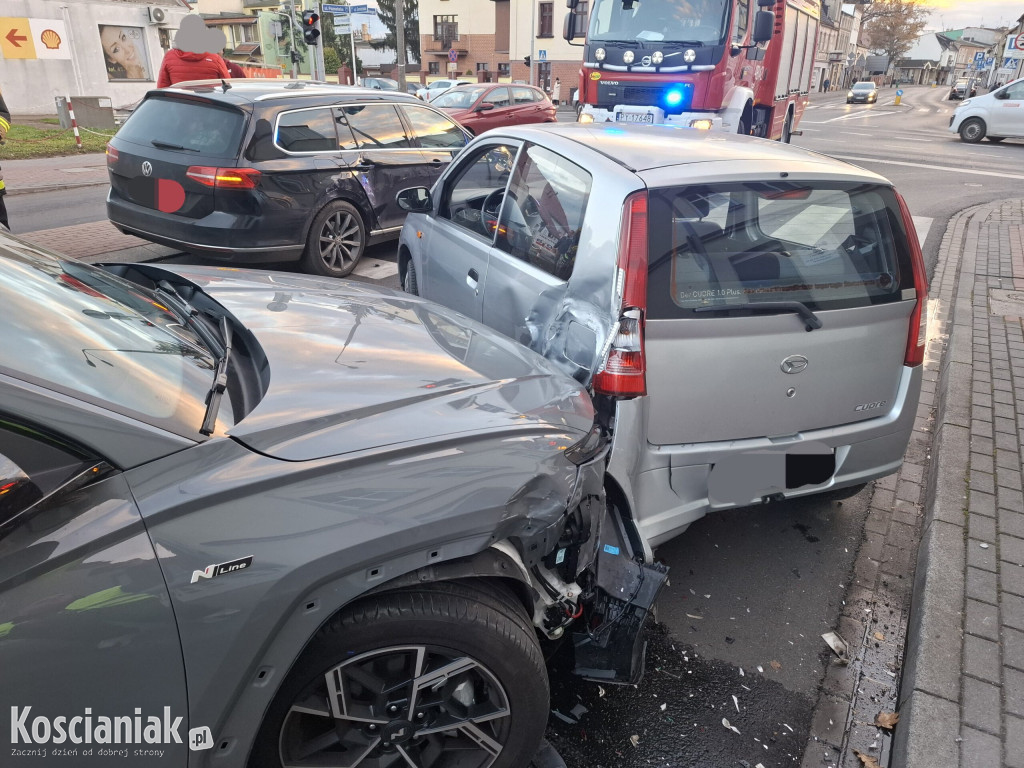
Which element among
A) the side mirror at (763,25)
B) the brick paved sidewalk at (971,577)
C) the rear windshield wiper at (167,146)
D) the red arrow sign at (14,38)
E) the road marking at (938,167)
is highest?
the red arrow sign at (14,38)

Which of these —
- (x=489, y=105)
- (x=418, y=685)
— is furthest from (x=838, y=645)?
(x=489, y=105)

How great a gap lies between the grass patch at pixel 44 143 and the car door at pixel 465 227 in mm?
13018

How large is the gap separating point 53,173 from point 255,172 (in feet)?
28.8

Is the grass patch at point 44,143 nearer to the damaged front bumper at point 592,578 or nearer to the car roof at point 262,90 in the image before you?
the car roof at point 262,90

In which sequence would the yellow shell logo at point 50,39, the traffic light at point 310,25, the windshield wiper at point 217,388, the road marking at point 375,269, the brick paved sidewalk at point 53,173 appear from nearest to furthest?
the windshield wiper at point 217,388, the road marking at point 375,269, the brick paved sidewalk at point 53,173, the traffic light at point 310,25, the yellow shell logo at point 50,39

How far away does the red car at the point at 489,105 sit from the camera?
1566cm

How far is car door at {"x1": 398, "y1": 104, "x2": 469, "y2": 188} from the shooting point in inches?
300

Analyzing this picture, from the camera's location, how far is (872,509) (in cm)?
366

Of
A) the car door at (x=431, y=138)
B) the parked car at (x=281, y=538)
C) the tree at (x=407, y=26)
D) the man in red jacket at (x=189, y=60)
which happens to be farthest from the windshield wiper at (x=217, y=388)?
the tree at (x=407, y=26)

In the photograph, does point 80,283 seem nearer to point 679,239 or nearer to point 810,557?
point 679,239

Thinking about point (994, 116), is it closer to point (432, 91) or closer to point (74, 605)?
point (432, 91)

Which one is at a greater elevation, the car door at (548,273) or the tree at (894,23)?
the tree at (894,23)

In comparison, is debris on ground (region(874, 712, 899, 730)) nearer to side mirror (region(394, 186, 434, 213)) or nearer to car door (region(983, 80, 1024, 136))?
side mirror (region(394, 186, 434, 213))

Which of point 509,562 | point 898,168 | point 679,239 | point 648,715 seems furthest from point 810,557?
point 898,168
